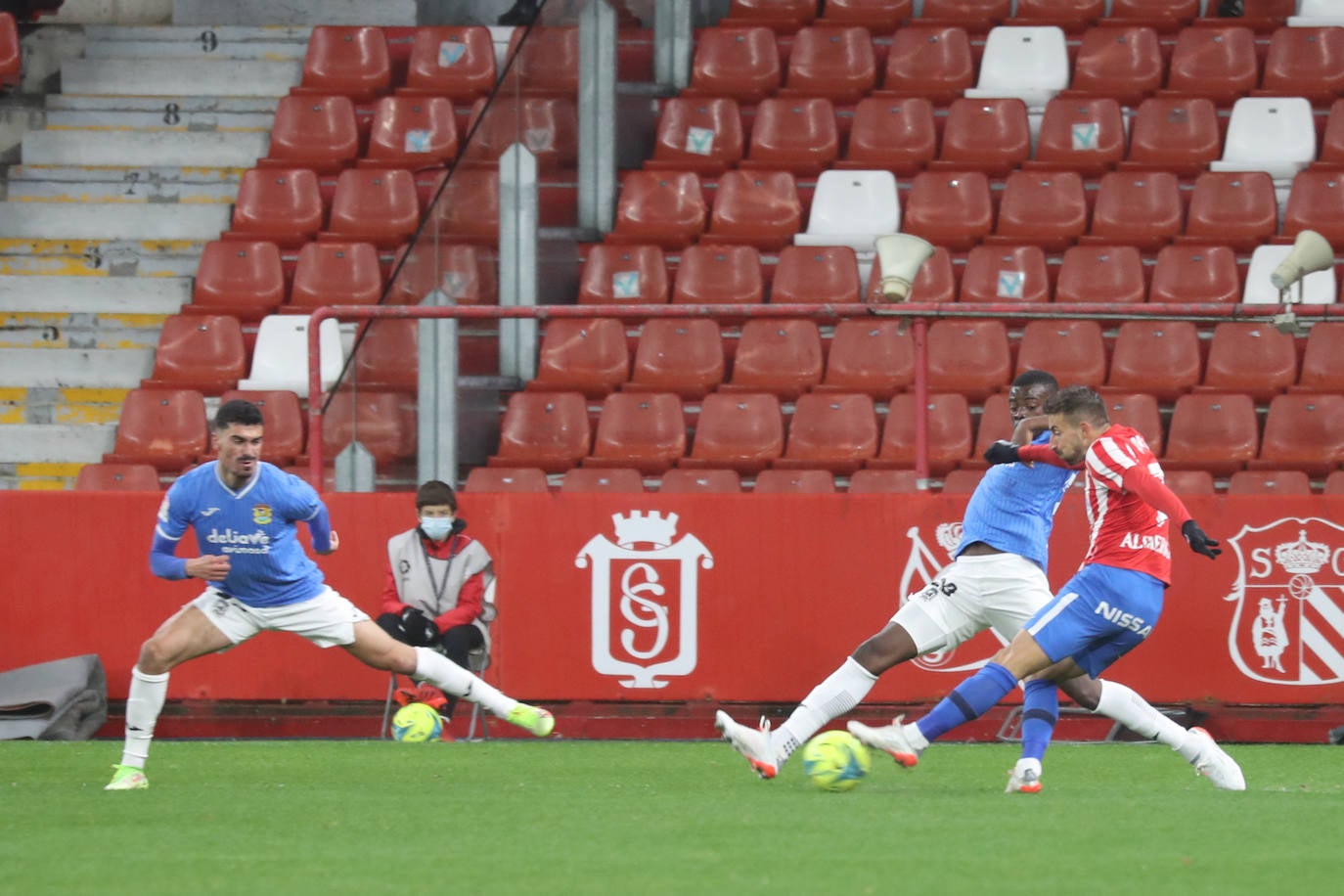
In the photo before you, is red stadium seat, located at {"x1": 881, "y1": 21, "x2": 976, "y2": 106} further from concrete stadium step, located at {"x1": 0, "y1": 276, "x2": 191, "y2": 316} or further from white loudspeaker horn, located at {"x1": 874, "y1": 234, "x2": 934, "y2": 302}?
concrete stadium step, located at {"x1": 0, "y1": 276, "x2": 191, "y2": 316}

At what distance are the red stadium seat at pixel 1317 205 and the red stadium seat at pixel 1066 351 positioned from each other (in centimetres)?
229

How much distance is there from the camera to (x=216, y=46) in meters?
18.5

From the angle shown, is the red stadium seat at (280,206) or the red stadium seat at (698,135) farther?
the red stadium seat at (280,206)

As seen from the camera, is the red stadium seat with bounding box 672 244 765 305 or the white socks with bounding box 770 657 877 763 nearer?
the white socks with bounding box 770 657 877 763

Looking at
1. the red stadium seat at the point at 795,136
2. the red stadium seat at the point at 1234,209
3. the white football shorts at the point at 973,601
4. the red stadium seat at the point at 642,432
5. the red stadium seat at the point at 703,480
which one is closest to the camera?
the white football shorts at the point at 973,601

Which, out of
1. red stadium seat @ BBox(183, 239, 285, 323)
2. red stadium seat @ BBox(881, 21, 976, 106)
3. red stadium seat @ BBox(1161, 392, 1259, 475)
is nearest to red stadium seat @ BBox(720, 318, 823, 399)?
red stadium seat @ BBox(1161, 392, 1259, 475)

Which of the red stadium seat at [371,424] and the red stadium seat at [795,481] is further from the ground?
the red stadium seat at [371,424]

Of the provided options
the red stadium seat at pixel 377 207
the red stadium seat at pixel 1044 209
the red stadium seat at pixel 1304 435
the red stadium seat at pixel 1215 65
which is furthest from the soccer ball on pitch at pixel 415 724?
the red stadium seat at pixel 1215 65

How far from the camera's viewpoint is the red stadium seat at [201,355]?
14.8 metres

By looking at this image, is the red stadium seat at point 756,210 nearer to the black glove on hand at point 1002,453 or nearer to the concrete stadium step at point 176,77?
the concrete stadium step at point 176,77

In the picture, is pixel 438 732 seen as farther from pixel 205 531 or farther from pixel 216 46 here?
pixel 216 46

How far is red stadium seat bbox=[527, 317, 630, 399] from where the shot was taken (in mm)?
13750

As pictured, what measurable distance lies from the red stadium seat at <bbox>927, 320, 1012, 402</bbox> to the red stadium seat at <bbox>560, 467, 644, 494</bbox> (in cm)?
228

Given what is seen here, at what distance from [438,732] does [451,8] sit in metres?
9.92
